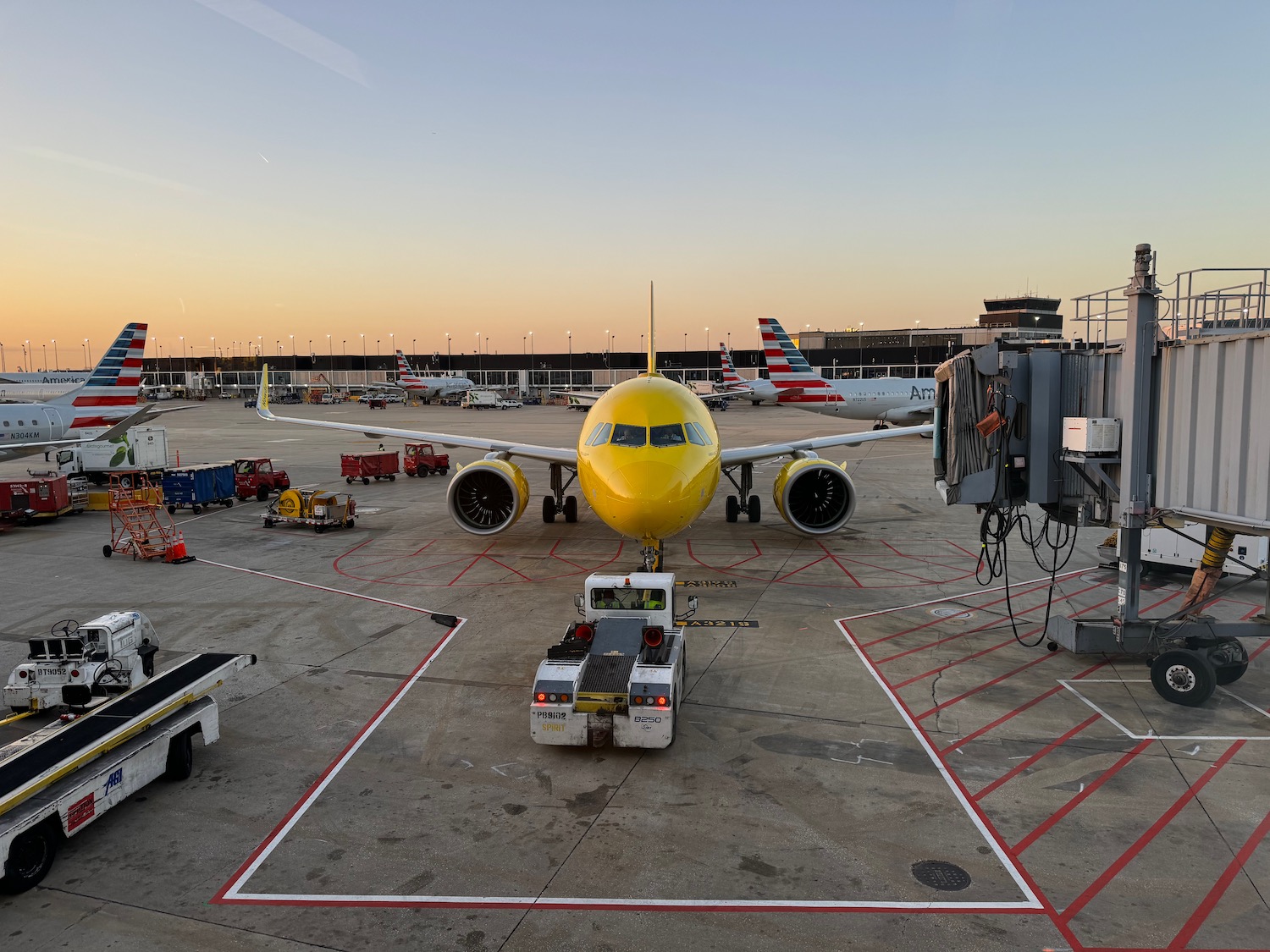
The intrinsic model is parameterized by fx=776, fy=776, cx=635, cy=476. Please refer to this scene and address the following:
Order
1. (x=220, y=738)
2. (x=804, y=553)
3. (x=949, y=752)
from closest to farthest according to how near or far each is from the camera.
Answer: (x=949, y=752) < (x=220, y=738) < (x=804, y=553)

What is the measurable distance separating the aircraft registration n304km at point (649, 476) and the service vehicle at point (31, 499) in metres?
18.6

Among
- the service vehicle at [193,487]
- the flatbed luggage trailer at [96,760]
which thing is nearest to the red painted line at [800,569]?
the flatbed luggage trailer at [96,760]

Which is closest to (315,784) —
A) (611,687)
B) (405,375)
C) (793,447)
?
(611,687)

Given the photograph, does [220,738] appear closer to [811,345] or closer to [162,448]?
[162,448]

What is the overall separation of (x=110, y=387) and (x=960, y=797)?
42.0 meters

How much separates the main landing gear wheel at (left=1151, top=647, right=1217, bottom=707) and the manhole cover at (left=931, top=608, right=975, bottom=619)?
4.98 metres

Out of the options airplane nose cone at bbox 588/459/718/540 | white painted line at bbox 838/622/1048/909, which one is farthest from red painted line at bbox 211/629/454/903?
white painted line at bbox 838/622/1048/909

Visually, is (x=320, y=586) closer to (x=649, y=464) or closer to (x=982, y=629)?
(x=649, y=464)

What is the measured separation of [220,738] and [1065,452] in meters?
15.0

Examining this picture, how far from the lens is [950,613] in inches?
709

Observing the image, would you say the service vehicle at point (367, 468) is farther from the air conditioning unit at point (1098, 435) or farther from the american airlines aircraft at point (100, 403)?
the air conditioning unit at point (1098, 435)

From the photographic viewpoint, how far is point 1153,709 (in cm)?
1247

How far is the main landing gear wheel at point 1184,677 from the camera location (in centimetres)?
1235

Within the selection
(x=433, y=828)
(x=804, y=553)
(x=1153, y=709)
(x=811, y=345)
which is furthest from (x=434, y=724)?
(x=811, y=345)
